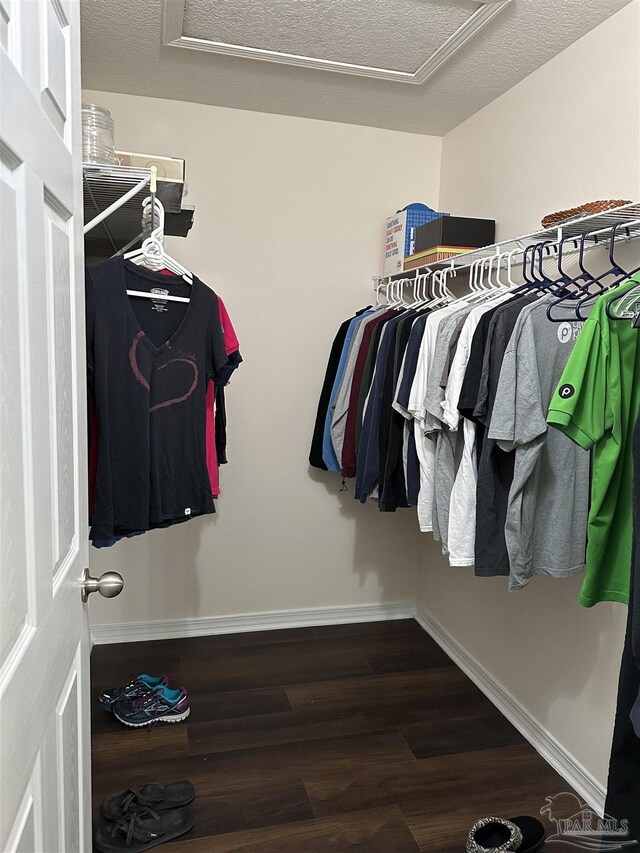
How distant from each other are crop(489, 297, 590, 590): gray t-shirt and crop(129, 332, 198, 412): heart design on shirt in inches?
35.3

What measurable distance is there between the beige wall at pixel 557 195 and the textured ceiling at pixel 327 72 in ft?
0.33

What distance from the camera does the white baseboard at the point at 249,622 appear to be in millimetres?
3051

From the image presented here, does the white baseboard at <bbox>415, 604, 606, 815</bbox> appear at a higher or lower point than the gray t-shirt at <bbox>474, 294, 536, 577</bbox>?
lower

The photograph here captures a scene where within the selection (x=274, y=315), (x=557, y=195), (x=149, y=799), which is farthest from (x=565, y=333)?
(x=149, y=799)

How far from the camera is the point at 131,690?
251 cm

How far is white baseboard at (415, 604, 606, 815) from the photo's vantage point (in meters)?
2.09

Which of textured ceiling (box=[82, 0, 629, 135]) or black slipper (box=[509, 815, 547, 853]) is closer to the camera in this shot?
black slipper (box=[509, 815, 547, 853])

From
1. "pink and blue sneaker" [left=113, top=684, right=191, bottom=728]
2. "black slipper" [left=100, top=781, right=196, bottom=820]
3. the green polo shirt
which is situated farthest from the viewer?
"pink and blue sneaker" [left=113, top=684, right=191, bottom=728]

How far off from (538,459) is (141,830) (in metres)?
1.57

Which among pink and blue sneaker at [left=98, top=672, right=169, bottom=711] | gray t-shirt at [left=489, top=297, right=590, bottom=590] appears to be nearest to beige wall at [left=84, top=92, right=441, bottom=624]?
pink and blue sneaker at [left=98, top=672, right=169, bottom=711]

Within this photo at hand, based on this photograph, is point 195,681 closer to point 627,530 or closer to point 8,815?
point 627,530

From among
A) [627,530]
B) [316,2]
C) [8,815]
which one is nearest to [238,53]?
[316,2]

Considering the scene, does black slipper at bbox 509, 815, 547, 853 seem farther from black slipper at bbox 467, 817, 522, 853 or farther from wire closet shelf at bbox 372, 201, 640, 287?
wire closet shelf at bbox 372, 201, 640, 287

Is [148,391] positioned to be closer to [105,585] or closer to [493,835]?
[105,585]
